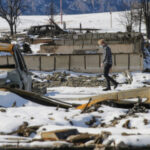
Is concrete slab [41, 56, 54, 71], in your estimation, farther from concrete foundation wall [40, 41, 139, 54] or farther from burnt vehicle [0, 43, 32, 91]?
burnt vehicle [0, 43, 32, 91]

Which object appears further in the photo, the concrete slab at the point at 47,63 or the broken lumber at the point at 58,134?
the concrete slab at the point at 47,63

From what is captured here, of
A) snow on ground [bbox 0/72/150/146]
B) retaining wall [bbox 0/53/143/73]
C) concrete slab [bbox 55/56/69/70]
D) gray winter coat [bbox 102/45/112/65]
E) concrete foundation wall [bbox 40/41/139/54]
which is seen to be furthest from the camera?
concrete foundation wall [bbox 40/41/139/54]

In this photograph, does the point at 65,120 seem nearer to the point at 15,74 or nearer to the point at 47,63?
the point at 15,74

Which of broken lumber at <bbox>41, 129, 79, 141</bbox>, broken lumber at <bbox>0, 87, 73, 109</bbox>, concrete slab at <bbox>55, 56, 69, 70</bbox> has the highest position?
broken lumber at <bbox>41, 129, 79, 141</bbox>

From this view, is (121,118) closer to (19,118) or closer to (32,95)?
(19,118)

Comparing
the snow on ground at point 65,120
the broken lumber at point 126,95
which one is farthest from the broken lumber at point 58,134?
the broken lumber at point 126,95

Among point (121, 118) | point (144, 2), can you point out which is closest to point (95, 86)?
point (121, 118)

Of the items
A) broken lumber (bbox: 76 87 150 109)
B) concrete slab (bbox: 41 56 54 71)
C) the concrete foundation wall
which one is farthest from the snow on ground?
the concrete foundation wall

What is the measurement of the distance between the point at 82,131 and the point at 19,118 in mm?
1078

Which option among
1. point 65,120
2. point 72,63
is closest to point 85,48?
point 72,63

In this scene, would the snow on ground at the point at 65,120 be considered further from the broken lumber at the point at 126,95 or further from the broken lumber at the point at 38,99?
the broken lumber at the point at 126,95

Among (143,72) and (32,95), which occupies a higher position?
(32,95)

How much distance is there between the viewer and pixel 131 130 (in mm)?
5016

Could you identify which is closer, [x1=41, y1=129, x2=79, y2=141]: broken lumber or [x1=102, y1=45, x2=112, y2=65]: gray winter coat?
[x1=41, y1=129, x2=79, y2=141]: broken lumber
